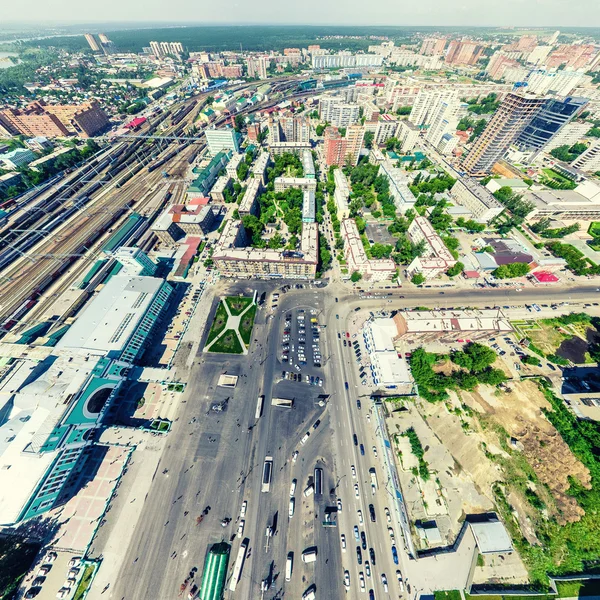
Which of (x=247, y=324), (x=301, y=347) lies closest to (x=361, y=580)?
(x=301, y=347)

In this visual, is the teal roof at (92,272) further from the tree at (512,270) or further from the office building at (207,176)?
the tree at (512,270)

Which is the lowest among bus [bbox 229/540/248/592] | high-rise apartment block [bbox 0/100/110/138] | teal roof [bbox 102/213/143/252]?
bus [bbox 229/540/248/592]

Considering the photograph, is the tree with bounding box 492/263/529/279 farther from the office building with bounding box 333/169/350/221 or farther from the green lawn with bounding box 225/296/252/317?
the green lawn with bounding box 225/296/252/317

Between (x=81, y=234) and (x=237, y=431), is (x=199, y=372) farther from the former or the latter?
(x=81, y=234)

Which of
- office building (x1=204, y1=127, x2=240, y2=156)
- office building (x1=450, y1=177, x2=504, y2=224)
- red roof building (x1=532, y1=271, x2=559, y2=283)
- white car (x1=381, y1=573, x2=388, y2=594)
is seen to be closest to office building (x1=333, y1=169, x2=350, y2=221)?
office building (x1=450, y1=177, x2=504, y2=224)

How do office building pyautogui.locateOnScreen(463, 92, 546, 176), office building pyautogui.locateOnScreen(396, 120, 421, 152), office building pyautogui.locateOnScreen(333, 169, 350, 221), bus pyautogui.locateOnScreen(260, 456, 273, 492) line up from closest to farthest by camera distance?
bus pyautogui.locateOnScreen(260, 456, 273, 492), office building pyautogui.locateOnScreen(333, 169, 350, 221), office building pyautogui.locateOnScreen(463, 92, 546, 176), office building pyautogui.locateOnScreen(396, 120, 421, 152)

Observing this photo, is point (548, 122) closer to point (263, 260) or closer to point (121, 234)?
point (263, 260)
